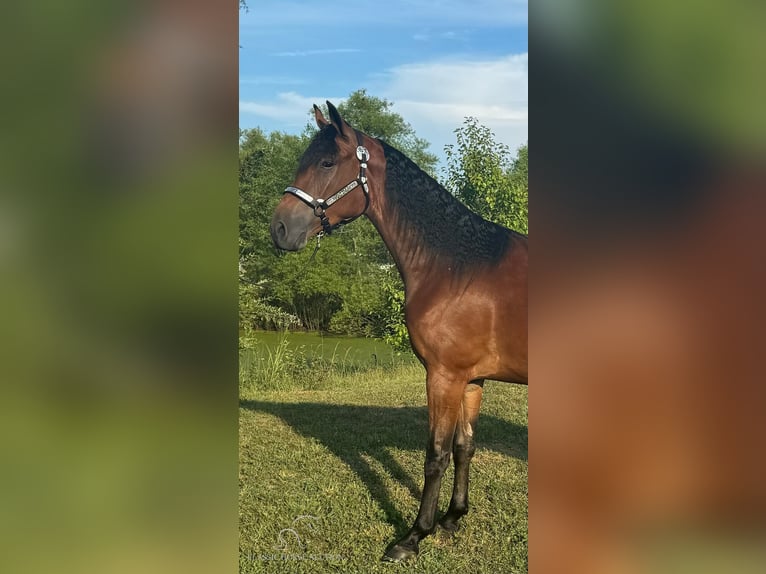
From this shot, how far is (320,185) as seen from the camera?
9.75 ft

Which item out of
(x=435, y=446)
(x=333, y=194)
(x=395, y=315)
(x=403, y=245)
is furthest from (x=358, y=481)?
(x=395, y=315)

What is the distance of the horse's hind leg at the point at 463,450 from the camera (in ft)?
11.3

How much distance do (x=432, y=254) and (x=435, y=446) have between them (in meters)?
1.03

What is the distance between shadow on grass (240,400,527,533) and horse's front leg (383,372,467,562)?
28.0 inches

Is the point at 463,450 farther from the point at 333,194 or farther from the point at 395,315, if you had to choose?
the point at 395,315

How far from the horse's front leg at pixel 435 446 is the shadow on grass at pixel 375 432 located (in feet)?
2.33

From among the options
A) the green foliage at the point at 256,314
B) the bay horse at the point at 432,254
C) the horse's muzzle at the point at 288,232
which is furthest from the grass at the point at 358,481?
the horse's muzzle at the point at 288,232

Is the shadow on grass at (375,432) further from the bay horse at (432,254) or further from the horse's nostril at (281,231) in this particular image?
the horse's nostril at (281,231)

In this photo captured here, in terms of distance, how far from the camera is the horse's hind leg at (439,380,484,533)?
11.3 ft
